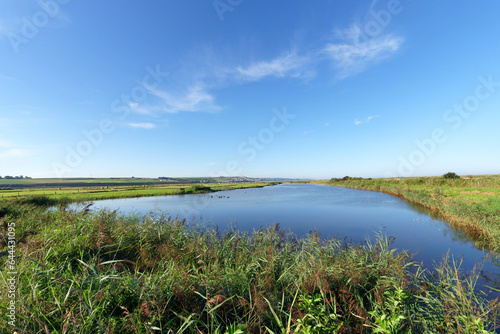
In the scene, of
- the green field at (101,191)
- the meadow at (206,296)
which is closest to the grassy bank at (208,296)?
the meadow at (206,296)

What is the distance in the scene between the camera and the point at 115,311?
338cm

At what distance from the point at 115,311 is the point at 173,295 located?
1003mm

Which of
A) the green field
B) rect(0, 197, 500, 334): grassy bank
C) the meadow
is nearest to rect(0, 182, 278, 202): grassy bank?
the green field

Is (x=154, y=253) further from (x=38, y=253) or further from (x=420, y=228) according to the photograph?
(x=420, y=228)

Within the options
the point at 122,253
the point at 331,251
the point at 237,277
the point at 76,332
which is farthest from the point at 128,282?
the point at 331,251

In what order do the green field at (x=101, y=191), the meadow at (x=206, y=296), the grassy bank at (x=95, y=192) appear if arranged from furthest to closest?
the green field at (x=101, y=191) < the grassy bank at (x=95, y=192) < the meadow at (x=206, y=296)

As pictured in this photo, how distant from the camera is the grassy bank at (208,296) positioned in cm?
300

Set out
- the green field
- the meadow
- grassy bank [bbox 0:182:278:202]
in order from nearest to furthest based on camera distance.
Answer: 1. the meadow
2. grassy bank [bbox 0:182:278:202]
3. the green field

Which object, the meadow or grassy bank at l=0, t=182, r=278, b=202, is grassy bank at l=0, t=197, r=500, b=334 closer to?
the meadow

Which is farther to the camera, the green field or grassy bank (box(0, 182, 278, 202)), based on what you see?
the green field

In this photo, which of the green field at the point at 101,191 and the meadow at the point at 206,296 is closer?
the meadow at the point at 206,296

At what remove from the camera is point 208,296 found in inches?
140

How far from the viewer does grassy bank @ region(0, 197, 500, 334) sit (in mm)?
3000

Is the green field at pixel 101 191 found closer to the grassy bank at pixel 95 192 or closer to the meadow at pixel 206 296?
the grassy bank at pixel 95 192
